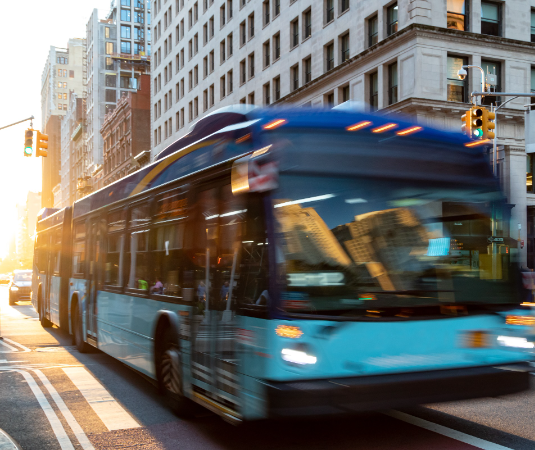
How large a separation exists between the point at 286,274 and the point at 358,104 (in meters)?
2.36

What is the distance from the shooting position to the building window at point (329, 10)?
37.0m

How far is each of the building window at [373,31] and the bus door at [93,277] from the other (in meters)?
25.9

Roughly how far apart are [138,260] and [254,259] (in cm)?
328

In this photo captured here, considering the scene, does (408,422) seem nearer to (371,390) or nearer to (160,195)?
(371,390)

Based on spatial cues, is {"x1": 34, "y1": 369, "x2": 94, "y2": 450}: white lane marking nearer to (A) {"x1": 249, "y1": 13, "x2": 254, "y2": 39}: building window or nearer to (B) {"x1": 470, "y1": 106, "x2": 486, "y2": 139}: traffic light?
(B) {"x1": 470, "y1": 106, "x2": 486, "y2": 139}: traffic light

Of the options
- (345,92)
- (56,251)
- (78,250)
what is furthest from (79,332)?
(345,92)

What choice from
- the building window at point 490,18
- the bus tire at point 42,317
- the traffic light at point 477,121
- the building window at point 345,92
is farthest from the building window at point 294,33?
the bus tire at point 42,317

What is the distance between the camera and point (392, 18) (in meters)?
32.5

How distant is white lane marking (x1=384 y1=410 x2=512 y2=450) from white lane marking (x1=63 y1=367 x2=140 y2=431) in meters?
2.71

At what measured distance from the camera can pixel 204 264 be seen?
20.0 feet

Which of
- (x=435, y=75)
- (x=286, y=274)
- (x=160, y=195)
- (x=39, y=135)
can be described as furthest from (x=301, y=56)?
(x=286, y=274)

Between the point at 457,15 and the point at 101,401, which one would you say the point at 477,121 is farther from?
the point at 457,15

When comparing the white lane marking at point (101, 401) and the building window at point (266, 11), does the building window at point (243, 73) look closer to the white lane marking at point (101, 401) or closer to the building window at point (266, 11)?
the building window at point (266, 11)

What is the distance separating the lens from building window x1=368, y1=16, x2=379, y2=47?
3353cm
